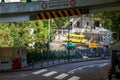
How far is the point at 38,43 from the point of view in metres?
71.1

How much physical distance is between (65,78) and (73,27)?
231 ft

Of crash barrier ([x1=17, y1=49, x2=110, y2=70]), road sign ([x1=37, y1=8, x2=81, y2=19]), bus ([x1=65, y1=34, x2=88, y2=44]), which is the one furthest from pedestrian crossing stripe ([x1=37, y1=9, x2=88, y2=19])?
bus ([x1=65, y1=34, x2=88, y2=44])

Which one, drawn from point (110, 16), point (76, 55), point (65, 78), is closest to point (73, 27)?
point (76, 55)

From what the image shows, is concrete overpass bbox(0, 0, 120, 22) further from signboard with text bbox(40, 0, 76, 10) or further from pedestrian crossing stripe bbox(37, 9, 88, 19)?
pedestrian crossing stripe bbox(37, 9, 88, 19)

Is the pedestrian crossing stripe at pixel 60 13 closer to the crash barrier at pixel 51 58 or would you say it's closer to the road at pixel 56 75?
the road at pixel 56 75

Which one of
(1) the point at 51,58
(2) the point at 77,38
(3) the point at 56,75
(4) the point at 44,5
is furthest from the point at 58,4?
(2) the point at 77,38

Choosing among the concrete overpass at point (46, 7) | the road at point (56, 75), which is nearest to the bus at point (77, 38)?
the road at point (56, 75)

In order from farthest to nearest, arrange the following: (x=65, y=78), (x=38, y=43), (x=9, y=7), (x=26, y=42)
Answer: (x=38, y=43), (x=26, y=42), (x=65, y=78), (x=9, y=7)

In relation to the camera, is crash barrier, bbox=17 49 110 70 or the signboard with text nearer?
the signboard with text

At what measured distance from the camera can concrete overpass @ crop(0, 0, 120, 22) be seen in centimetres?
2694

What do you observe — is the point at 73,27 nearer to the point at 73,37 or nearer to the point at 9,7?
the point at 73,37

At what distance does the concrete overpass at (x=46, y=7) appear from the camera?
26938 mm

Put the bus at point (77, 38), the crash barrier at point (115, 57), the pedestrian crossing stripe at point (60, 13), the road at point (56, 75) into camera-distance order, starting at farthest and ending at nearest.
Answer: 1. the bus at point (77, 38)
2. the road at point (56, 75)
3. the crash barrier at point (115, 57)
4. the pedestrian crossing stripe at point (60, 13)

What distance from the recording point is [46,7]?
2755 cm
